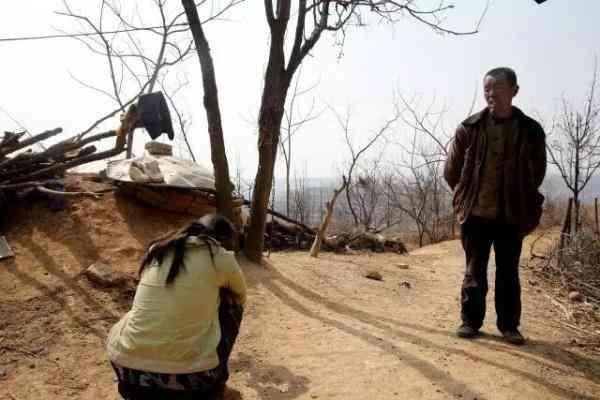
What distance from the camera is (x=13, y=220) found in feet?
16.1

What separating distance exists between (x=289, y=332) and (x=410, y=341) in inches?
34.2

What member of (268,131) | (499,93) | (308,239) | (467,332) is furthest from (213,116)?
(308,239)

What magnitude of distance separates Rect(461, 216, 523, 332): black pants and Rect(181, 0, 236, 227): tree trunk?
Answer: 2.44m

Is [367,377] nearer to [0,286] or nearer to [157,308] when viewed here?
[157,308]

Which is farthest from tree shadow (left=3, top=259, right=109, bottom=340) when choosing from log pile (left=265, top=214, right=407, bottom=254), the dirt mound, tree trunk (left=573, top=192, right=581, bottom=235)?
tree trunk (left=573, top=192, right=581, bottom=235)

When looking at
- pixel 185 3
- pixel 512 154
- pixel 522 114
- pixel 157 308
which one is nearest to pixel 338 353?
pixel 157 308

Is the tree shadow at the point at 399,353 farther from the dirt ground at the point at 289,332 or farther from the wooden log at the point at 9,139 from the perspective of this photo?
the wooden log at the point at 9,139

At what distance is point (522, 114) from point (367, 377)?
1.86m

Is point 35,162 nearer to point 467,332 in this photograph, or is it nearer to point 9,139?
point 9,139

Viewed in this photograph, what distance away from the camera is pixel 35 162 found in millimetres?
5234

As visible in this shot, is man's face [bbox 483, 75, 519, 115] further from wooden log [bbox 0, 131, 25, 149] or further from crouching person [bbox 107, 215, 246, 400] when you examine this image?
wooden log [bbox 0, 131, 25, 149]

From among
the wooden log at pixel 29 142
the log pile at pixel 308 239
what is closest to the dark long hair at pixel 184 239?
the wooden log at pixel 29 142

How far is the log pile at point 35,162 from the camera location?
16.5ft

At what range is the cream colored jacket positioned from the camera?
2.16m
